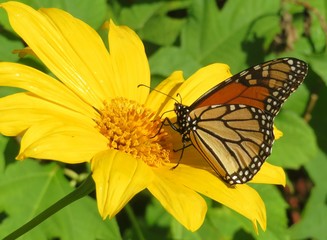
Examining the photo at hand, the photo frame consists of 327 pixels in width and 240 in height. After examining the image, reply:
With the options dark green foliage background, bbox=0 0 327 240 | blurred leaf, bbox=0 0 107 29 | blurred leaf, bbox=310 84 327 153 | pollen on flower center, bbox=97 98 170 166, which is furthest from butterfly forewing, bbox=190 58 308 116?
blurred leaf, bbox=310 84 327 153

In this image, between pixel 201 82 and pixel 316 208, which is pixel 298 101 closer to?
pixel 316 208

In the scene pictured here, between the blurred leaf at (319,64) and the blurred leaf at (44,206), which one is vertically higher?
the blurred leaf at (319,64)

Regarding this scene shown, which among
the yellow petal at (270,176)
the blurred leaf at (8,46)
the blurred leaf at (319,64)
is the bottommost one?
the blurred leaf at (319,64)

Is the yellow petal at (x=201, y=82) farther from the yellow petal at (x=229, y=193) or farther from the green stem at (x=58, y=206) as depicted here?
the green stem at (x=58, y=206)

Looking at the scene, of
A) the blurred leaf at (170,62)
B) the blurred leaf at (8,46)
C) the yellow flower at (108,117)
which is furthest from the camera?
the blurred leaf at (170,62)

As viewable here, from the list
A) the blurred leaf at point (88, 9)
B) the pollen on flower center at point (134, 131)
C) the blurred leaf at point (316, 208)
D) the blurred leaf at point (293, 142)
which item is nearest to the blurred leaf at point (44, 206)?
the pollen on flower center at point (134, 131)

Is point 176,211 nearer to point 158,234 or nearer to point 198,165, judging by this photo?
point 198,165

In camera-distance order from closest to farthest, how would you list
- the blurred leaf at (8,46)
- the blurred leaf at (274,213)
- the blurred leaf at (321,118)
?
the blurred leaf at (8,46) < the blurred leaf at (274,213) < the blurred leaf at (321,118)
